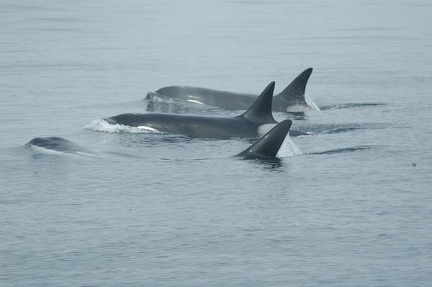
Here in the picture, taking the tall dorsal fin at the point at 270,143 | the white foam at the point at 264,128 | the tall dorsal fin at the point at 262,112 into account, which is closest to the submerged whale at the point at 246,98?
the tall dorsal fin at the point at 262,112

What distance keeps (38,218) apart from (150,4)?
66.0 m

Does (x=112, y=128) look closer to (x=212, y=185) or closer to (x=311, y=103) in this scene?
(x=212, y=185)

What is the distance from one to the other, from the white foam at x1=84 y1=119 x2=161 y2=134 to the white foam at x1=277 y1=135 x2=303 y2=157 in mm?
3139

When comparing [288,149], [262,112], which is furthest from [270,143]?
[262,112]

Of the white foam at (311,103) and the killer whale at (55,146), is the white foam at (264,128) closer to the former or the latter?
the killer whale at (55,146)

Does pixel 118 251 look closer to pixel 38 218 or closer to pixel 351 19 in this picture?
pixel 38 218

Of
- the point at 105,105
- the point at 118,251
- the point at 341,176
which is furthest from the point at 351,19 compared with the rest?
the point at 118,251

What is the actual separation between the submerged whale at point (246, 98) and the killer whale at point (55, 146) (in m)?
7.37

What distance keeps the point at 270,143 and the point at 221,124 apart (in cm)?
288

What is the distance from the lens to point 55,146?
19875mm

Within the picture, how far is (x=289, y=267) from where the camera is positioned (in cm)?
1295

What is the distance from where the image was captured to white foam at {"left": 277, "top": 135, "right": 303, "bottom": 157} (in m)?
19.8

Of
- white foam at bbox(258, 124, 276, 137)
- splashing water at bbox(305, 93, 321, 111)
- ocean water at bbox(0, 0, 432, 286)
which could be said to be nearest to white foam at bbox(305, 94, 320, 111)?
splashing water at bbox(305, 93, 321, 111)

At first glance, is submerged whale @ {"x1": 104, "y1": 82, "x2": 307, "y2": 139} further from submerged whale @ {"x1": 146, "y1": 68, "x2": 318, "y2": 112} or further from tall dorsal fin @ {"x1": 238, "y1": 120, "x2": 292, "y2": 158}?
submerged whale @ {"x1": 146, "y1": 68, "x2": 318, "y2": 112}
